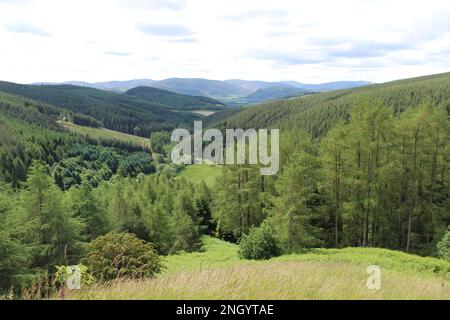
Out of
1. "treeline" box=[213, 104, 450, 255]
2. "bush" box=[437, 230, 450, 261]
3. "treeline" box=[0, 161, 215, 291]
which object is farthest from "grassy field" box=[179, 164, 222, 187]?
"bush" box=[437, 230, 450, 261]

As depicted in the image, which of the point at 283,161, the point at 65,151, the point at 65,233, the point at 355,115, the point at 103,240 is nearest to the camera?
the point at 103,240

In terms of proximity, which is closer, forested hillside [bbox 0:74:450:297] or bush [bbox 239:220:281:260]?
bush [bbox 239:220:281:260]

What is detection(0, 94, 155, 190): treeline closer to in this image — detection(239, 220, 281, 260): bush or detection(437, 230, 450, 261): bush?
detection(239, 220, 281, 260): bush

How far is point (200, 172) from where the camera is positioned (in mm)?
146125

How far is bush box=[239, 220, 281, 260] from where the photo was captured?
28.7 metres

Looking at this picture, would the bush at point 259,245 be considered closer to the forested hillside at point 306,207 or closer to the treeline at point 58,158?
the forested hillside at point 306,207

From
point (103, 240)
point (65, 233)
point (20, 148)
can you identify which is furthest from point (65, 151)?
point (103, 240)

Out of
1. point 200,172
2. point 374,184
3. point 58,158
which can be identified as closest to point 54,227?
point 374,184

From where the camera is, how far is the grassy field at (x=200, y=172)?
133875 millimetres

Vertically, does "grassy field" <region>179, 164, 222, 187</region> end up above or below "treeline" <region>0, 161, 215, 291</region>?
below

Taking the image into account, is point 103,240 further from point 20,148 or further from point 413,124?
point 20,148

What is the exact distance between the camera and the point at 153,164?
18662 centimetres

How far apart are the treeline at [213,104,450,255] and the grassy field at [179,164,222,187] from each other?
298 feet
